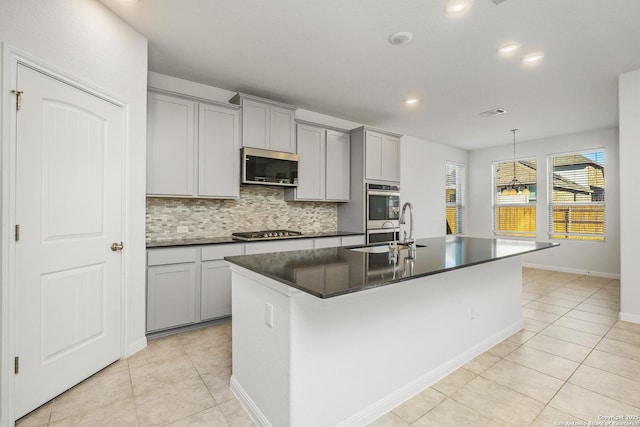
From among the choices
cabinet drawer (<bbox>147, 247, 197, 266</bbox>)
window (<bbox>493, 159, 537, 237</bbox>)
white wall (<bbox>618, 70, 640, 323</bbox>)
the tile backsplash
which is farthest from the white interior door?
window (<bbox>493, 159, 537, 237</bbox>)

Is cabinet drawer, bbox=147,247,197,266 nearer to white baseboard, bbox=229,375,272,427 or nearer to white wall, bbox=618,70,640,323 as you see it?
white baseboard, bbox=229,375,272,427

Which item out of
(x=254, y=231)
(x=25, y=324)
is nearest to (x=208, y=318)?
(x=254, y=231)

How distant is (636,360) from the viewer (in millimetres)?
2539

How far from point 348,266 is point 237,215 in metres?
2.54

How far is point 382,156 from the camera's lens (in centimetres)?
488

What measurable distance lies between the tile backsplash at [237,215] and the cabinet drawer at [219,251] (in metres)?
0.54

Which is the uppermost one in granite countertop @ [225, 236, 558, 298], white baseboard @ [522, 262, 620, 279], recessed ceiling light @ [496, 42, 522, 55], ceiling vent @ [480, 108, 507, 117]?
ceiling vent @ [480, 108, 507, 117]

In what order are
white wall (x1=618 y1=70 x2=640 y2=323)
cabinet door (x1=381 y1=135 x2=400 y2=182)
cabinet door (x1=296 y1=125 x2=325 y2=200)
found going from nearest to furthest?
white wall (x1=618 y1=70 x2=640 y2=323) < cabinet door (x1=296 y1=125 x2=325 y2=200) < cabinet door (x1=381 y1=135 x2=400 y2=182)

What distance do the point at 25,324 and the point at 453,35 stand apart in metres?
3.73

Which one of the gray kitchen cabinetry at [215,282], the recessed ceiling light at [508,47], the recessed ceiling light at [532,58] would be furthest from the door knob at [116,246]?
the recessed ceiling light at [532,58]

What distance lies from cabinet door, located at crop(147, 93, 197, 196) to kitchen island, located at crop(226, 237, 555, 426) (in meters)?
1.70

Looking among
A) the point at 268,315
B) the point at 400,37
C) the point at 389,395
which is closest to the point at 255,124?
the point at 400,37

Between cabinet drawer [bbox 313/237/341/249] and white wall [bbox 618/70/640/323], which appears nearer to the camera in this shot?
white wall [bbox 618/70/640/323]

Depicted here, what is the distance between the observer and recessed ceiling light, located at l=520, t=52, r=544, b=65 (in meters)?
2.99
